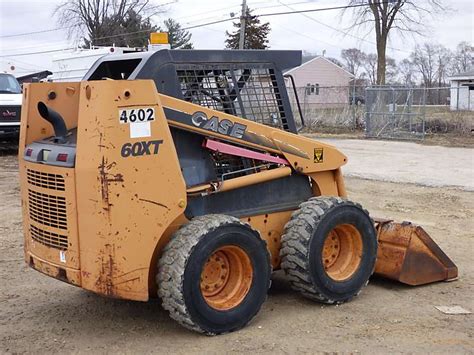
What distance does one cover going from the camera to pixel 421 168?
52.0 ft

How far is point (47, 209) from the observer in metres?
4.93

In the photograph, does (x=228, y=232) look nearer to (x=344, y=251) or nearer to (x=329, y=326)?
(x=329, y=326)

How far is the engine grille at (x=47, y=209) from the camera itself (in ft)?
15.7

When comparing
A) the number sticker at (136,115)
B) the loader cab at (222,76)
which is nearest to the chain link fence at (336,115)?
the loader cab at (222,76)

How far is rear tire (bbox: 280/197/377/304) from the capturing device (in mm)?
5426

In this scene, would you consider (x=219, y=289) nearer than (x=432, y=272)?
Yes

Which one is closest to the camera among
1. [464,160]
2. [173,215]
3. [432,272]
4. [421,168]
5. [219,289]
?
[173,215]

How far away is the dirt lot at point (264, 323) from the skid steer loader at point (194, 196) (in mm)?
176

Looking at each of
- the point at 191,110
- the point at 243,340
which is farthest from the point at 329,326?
the point at 191,110

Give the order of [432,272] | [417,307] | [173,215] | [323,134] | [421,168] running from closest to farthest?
1. [173,215]
2. [417,307]
3. [432,272]
4. [421,168]
5. [323,134]

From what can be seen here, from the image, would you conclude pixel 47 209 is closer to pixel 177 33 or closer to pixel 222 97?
pixel 222 97

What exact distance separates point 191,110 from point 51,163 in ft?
3.64

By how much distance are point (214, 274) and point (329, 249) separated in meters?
1.25

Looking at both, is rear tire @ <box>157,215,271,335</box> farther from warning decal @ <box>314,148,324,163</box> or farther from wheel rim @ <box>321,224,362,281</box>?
warning decal @ <box>314,148,324,163</box>
